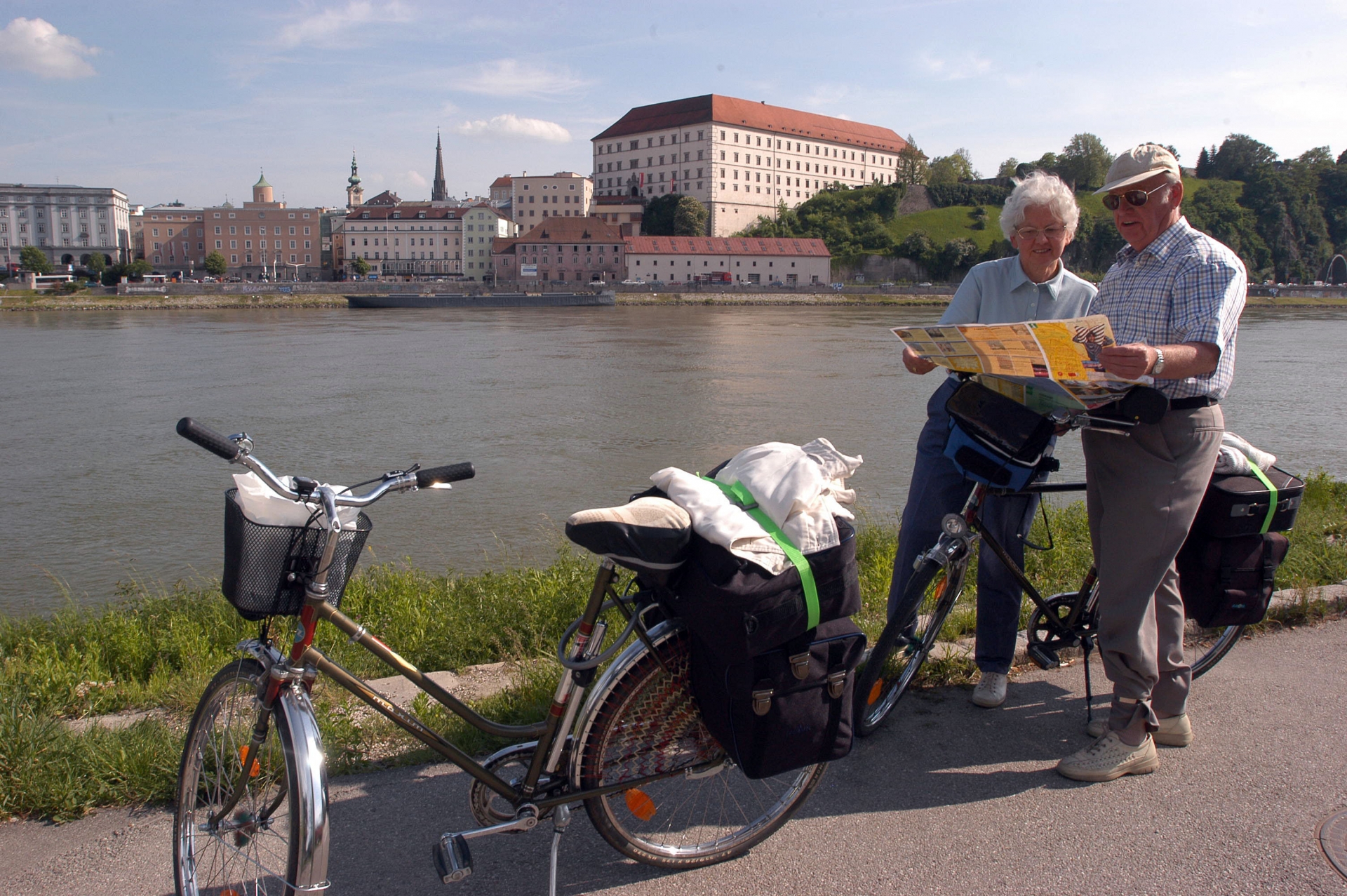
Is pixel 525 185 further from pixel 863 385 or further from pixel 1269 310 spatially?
pixel 863 385

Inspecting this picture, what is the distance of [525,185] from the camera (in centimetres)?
11144

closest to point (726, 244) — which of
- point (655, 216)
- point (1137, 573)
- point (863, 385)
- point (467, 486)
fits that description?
point (655, 216)

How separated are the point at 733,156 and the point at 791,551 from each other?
105m

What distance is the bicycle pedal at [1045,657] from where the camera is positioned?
3.43 metres

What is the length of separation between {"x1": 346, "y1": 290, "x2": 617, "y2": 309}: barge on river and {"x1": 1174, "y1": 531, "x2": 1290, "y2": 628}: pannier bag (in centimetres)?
7279

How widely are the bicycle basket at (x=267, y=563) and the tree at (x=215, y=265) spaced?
371ft

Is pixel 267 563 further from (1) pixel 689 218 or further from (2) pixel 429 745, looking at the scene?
(1) pixel 689 218

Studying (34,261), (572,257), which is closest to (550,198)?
(572,257)

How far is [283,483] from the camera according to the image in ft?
6.39

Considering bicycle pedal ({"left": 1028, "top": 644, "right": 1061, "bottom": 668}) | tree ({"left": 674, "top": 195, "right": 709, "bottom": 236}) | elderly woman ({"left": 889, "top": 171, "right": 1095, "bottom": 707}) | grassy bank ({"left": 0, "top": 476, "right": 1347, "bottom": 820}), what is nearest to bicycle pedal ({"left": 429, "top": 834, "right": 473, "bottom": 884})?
grassy bank ({"left": 0, "top": 476, "right": 1347, "bottom": 820})

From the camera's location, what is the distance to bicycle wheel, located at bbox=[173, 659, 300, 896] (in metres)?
2.07

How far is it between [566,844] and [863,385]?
20241 millimetres

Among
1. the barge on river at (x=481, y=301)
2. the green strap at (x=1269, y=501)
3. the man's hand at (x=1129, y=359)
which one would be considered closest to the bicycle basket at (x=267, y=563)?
the man's hand at (x=1129, y=359)

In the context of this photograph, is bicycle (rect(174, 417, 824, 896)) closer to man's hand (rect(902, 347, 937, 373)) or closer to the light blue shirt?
man's hand (rect(902, 347, 937, 373))
